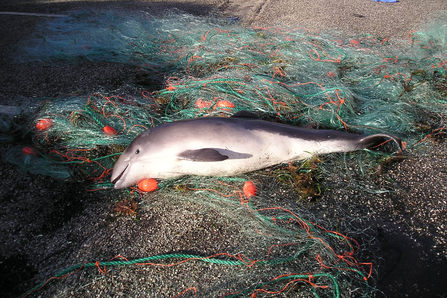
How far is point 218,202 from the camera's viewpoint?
3225mm

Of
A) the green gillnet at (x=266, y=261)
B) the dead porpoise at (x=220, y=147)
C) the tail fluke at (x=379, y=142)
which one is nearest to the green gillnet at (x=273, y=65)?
the tail fluke at (x=379, y=142)

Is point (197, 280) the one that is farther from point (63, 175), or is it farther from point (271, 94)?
point (271, 94)

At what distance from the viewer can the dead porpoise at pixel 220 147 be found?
337 centimetres

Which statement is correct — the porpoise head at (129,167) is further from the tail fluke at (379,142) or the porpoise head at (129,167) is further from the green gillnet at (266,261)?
the tail fluke at (379,142)

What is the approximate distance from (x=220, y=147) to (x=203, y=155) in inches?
9.6

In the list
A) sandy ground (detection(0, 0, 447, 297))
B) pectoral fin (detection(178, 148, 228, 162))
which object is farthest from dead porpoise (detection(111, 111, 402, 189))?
sandy ground (detection(0, 0, 447, 297))

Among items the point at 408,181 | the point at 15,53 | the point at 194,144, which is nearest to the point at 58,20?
the point at 15,53

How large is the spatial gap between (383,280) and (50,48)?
7.25 meters

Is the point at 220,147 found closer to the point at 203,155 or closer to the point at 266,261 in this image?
the point at 203,155

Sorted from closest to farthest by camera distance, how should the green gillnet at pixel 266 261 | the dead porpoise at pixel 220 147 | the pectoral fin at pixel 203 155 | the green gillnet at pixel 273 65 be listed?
the green gillnet at pixel 266 261 → the pectoral fin at pixel 203 155 → the dead porpoise at pixel 220 147 → the green gillnet at pixel 273 65

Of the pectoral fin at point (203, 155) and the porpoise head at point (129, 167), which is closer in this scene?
the pectoral fin at point (203, 155)

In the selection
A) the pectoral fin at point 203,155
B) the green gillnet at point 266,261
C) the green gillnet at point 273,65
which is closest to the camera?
the green gillnet at point 266,261

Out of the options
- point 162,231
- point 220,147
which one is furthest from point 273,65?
point 162,231

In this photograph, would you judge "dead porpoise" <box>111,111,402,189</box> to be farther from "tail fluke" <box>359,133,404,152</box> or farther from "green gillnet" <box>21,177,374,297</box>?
"green gillnet" <box>21,177,374,297</box>
